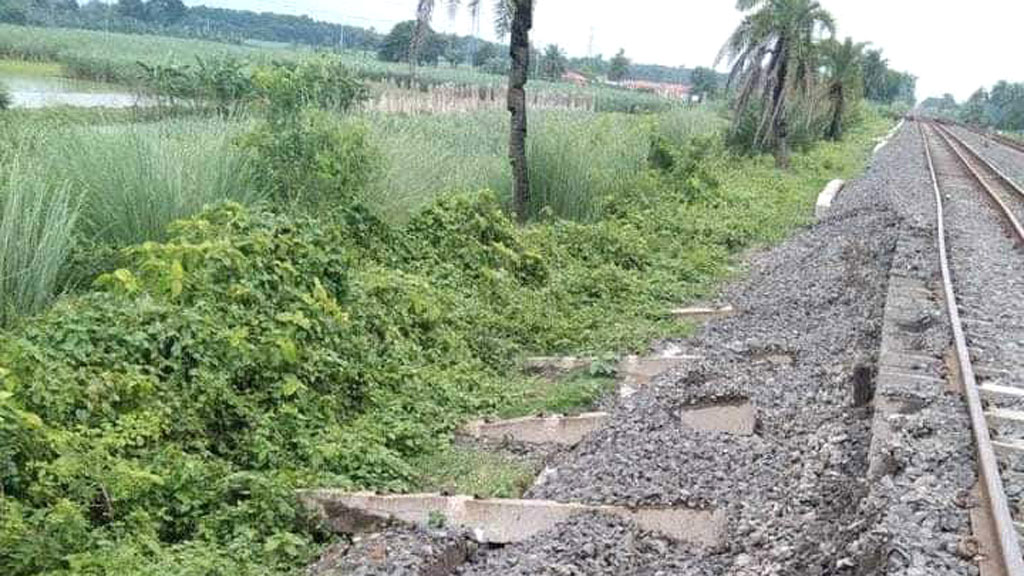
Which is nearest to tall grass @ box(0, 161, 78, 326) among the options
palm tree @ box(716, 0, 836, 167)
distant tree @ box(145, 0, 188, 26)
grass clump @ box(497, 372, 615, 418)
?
grass clump @ box(497, 372, 615, 418)

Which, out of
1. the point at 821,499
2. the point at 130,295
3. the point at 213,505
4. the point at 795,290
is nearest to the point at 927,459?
the point at 821,499

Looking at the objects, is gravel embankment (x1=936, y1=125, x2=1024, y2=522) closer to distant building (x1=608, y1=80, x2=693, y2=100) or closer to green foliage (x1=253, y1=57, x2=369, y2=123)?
green foliage (x1=253, y1=57, x2=369, y2=123)

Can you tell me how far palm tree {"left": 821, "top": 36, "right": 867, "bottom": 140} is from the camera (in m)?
43.0

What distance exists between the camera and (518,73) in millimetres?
14258

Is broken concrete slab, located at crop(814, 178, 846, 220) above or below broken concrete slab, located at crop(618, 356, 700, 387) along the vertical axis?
above

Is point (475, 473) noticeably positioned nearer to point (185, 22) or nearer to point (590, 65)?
point (185, 22)

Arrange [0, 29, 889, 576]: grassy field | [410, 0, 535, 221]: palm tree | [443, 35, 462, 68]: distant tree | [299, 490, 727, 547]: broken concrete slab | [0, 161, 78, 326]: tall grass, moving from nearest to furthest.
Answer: [0, 29, 889, 576]: grassy field → [299, 490, 727, 547]: broken concrete slab → [0, 161, 78, 326]: tall grass → [410, 0, 535, 221]: palm tree → [443, 35, 462, 68]: distant tree

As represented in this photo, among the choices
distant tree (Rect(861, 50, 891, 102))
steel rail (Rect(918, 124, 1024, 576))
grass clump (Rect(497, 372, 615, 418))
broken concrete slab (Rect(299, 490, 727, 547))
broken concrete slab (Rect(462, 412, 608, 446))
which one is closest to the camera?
steel rail (Rect(918, 124, 1024, 576))

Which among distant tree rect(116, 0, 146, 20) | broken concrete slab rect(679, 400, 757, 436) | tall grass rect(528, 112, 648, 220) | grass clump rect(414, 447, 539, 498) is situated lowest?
grass clump rect(414, 447, 539, 498)

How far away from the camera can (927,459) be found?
5449 mm

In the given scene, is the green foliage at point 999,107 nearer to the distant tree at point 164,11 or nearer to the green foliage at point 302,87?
the distant tree at point 164,11

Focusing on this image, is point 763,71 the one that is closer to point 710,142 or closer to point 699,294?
point 710,142

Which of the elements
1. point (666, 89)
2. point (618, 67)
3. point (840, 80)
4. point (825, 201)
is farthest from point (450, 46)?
point (618, 67)

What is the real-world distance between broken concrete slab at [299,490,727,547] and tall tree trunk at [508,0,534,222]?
376 inches
